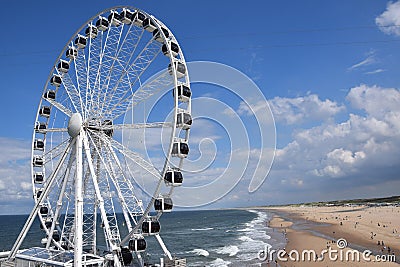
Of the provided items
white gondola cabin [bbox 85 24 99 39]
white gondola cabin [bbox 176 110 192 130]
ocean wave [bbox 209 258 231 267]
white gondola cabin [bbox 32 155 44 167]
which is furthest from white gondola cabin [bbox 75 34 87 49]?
ocean wave [bbox 209 258 231 267]

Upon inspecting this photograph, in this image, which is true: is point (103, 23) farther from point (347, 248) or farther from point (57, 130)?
point (347, 248)

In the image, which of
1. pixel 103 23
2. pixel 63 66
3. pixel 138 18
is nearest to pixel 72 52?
pixel 63 66

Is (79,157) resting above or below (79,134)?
below

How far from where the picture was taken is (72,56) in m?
28.7

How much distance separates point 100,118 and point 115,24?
7253mm

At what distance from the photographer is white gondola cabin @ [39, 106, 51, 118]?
29.8 m

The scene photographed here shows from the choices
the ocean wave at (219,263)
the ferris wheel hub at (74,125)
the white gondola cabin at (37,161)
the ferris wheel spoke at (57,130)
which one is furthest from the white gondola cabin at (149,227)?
the ocean wave at (219,263)

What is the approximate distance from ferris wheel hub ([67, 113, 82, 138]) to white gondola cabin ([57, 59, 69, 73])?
288 inches

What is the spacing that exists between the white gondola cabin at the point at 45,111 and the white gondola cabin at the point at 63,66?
130 inches

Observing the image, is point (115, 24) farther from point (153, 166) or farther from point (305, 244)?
point (305, 244)

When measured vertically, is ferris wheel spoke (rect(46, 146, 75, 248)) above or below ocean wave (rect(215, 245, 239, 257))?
above

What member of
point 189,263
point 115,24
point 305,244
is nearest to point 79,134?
point 115,24

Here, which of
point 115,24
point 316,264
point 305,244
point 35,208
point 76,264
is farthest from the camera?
point 305,244

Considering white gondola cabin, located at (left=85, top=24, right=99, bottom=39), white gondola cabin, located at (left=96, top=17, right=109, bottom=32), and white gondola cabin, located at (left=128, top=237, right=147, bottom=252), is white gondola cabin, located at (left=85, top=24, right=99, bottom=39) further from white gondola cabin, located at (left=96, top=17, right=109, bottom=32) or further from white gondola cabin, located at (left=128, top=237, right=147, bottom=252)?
white gondola cabin, located at (left=128, top=237, right=147, bottom=252)
